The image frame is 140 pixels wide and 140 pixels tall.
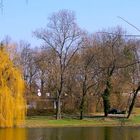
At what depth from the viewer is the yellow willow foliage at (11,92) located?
41728mm

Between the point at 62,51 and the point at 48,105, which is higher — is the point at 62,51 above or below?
above

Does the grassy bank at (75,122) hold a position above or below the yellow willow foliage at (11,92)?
below

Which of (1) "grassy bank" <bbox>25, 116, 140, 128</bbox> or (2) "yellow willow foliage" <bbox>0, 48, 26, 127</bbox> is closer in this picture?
(2) "yellow willow foliage" <bbox>0, 48, 26, 127</bbox>

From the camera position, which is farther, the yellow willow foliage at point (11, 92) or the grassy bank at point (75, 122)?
the grassy bank at point (75, 122)

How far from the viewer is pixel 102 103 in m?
56.6

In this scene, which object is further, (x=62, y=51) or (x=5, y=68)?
(x=62, y=51)

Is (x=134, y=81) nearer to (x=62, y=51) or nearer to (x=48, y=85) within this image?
(x=62, y=51)

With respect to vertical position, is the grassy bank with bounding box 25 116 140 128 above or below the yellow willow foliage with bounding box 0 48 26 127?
below

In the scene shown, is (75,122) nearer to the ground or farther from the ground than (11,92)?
nearer to the ground

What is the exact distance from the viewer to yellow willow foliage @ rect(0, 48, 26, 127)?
4173 centimetres

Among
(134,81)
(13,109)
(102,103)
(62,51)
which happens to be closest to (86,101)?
(102,103)

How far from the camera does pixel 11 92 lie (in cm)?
4309

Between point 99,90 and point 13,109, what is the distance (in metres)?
13.1

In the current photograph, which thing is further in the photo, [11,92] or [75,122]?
[75,122]
